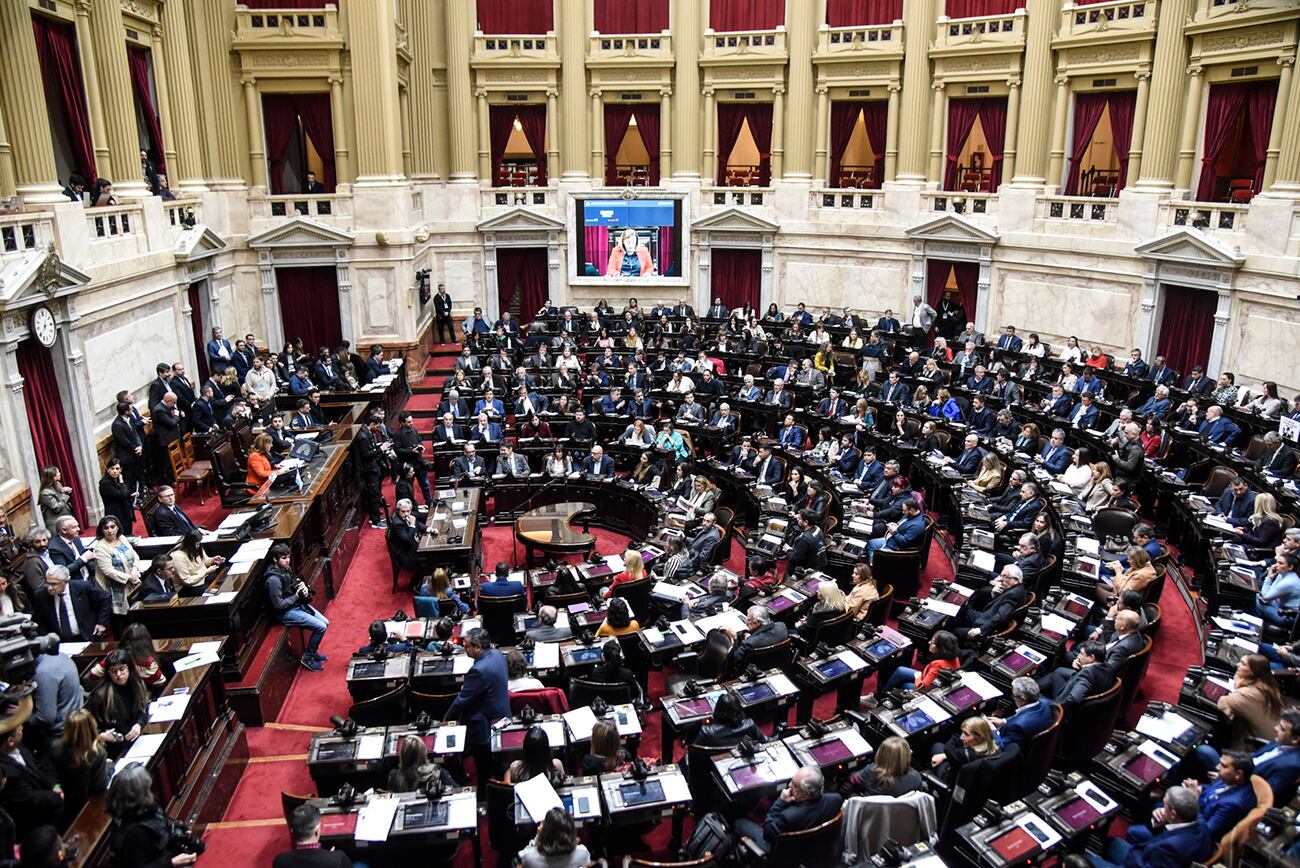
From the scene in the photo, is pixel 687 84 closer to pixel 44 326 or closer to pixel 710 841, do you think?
pixel 44 326

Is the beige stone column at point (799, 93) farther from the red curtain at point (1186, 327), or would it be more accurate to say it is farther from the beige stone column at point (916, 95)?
the red curtain at point (1186, 327)

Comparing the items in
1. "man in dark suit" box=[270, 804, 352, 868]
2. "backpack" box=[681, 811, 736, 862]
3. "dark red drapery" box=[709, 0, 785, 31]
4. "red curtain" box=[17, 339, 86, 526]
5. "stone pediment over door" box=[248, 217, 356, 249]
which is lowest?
"backpack" box=[681, 811, 736, 862]

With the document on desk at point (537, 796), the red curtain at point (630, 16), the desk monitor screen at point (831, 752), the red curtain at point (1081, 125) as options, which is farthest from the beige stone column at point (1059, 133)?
the document on desk at point (537, 796)

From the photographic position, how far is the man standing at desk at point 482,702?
8.53 meters

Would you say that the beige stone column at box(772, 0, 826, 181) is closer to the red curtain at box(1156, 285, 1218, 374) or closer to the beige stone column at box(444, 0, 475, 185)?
the beige stone column at box(444, 0, 475, 185)

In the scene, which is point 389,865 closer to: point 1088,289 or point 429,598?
point 429,598

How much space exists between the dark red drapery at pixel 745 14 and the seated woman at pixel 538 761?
24.7 metres

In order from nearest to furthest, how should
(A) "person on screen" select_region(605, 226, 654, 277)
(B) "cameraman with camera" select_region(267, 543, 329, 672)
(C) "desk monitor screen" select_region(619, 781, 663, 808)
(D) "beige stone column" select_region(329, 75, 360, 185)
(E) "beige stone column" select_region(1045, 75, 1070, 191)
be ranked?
(C) "desk monitor screen" select_region(619, 781, 663, 808)
(B) "cameraman with camera" select_region(267, 543, 329, 672)
(E) "beige stone column" select_region(1045, 75, 1070, 191)
(D) "beige stone column" select_region(329, 75, 360, 185)
(A) "person on screen" select_region(605, 226, 654, 277)

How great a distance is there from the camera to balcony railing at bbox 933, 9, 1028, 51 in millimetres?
24047

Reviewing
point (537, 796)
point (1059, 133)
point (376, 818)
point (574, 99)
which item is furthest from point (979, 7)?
point (376, 818)

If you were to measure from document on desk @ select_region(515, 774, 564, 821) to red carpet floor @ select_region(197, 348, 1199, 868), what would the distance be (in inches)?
52.2

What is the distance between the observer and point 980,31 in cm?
2477

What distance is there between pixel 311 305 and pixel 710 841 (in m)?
20.7

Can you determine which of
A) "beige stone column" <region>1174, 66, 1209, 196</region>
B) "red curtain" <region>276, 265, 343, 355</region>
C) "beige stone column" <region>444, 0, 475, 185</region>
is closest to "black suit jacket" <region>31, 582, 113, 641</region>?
"red curtain" <region>276, 265, 343, 355</region>
